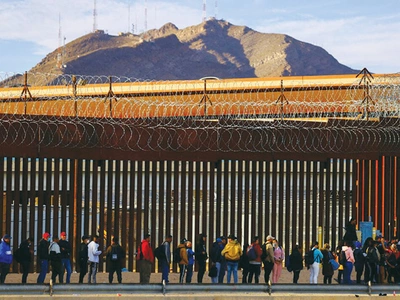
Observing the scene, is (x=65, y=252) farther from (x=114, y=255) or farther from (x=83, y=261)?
(x=114, y=255)

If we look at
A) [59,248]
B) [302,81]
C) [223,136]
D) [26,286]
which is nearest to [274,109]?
[302,81]

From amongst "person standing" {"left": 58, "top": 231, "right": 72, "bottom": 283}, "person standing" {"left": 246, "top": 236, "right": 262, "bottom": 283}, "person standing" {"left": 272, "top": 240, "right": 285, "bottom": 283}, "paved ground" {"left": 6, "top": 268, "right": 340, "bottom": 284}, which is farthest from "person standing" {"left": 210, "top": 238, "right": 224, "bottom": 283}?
"person standing" {"left": 58, "top": 231, "right": 72, "bottom": 283}

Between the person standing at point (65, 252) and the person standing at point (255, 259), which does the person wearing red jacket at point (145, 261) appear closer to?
the person standing at point (65, 252)

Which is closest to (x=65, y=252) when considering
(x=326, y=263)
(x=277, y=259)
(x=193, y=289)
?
(x=193, y=289)

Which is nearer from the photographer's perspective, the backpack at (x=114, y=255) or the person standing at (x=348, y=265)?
the backpack at (x=114, y=255)

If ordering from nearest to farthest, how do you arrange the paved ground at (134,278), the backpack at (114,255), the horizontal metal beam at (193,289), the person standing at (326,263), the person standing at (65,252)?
the horizontal metal beam at (193,289)
the person standing at (65,252)
the backpack at (114,255)
the person standing at (326,263)
the paved ground at (134,278)

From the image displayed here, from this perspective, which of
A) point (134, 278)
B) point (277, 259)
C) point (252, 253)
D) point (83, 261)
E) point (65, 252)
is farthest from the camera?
point (134, 278)

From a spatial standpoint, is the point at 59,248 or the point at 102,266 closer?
the point at 59,248

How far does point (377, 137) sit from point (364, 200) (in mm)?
1571

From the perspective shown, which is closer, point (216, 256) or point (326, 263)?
point (216, 256)

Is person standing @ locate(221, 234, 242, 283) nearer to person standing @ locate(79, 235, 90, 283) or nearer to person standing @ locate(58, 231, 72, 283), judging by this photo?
person standing @ locate(79, 235, 90, 283)

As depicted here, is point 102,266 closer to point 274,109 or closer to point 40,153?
point 40,153

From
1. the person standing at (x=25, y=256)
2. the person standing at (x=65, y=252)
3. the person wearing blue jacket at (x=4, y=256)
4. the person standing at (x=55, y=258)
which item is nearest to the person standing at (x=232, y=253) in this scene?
the person standing at (x=65, y=252)

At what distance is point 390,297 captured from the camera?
1298cm
